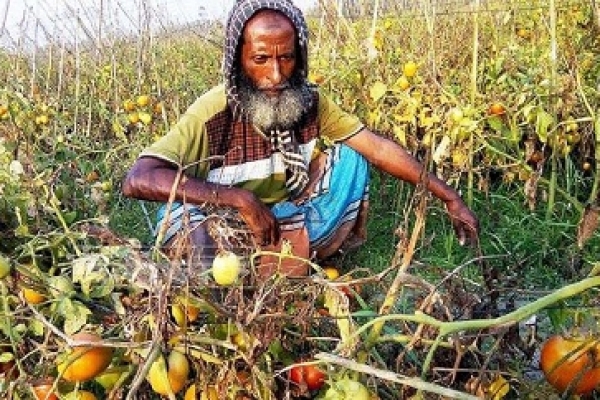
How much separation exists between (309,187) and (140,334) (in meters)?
1.53

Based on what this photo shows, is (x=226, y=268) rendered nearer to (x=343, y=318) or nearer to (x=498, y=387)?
(x=343, y=318)

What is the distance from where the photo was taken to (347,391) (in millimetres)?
868

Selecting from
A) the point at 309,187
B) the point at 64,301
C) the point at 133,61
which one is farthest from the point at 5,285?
the point at 133,61

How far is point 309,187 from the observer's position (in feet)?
8.29

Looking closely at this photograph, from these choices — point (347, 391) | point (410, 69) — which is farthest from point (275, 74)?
point (347, 391)

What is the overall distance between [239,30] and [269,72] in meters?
0.14

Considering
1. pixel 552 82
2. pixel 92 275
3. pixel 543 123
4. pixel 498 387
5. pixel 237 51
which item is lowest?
pixel 498 387

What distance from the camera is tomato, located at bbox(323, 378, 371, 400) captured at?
0.86 meters

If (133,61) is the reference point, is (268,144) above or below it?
below

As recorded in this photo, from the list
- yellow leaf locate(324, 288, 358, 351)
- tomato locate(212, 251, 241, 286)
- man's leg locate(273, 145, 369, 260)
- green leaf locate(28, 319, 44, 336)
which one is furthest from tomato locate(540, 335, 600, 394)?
man's leg locate(273, 145, 369, 260)

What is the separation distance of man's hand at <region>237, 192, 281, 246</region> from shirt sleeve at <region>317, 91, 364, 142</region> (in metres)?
0.71

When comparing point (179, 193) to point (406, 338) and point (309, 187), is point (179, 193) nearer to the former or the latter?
point (309, 187)

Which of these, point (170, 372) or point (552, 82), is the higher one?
point (552, 82)

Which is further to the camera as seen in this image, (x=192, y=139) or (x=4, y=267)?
(x=192, y=139)
